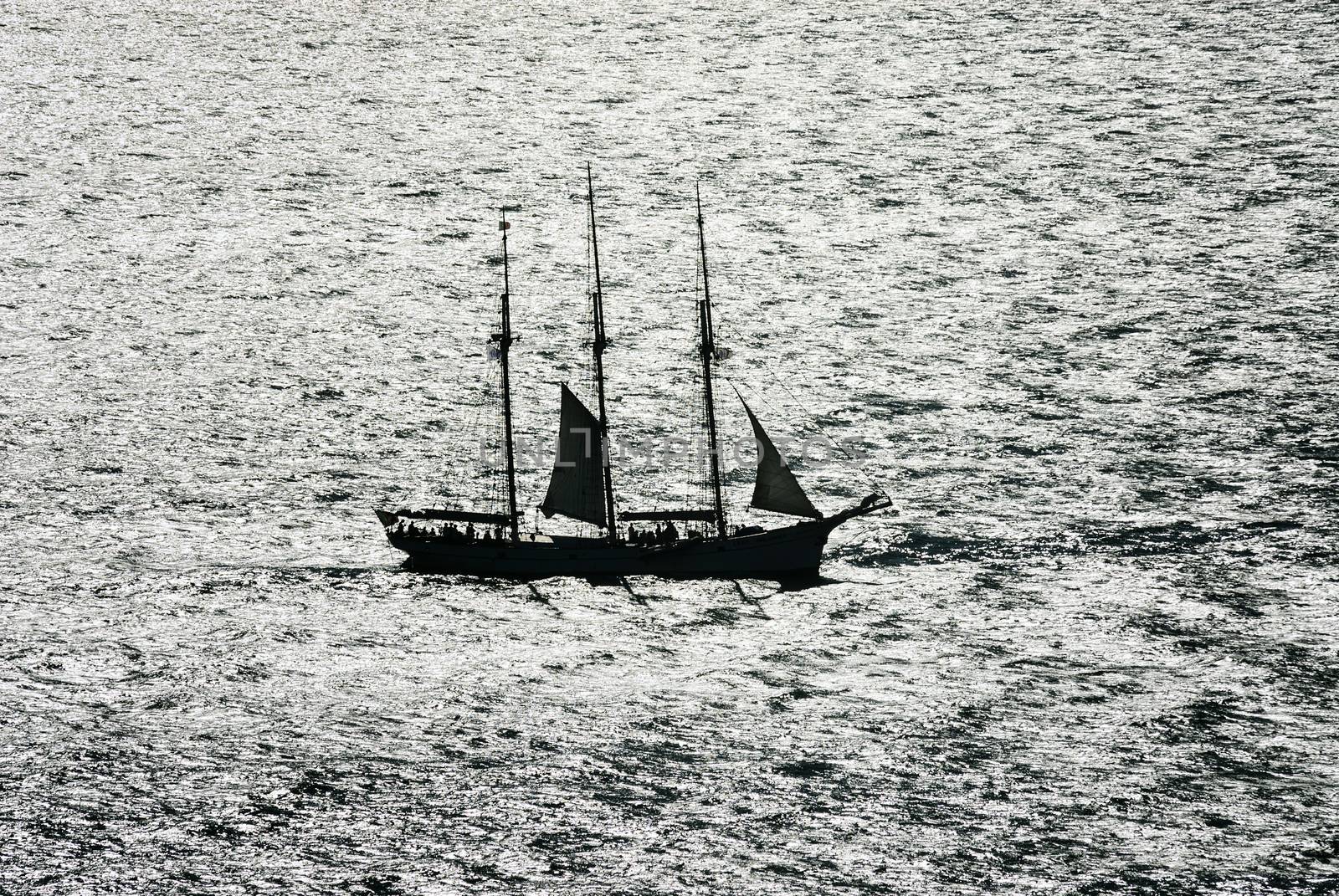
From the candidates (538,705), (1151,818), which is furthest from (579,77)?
(1151,818)

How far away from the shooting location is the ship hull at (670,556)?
66688mm

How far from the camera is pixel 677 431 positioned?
271ft

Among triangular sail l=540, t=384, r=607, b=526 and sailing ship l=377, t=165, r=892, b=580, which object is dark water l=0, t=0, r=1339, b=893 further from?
triangular sail l=540, t=384, r=607, b=526

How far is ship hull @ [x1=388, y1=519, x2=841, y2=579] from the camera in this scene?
66.7 m

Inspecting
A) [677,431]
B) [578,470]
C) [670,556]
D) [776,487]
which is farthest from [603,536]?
[677,431]

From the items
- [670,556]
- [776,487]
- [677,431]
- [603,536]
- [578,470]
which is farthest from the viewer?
[677,431]

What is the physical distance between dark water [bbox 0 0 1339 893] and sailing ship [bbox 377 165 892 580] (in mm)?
1129

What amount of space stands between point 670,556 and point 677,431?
16.2 metres

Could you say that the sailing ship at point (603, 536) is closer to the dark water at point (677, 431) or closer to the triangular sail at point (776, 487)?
the triangular sail at point (776, 487)

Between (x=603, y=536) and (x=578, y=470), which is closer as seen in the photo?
(x=578, y=470)

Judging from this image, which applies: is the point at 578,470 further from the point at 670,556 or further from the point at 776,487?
the point at 776,487

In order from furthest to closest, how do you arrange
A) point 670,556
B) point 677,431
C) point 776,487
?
1. point 677,431
2. point 670,556
3. point 776,487

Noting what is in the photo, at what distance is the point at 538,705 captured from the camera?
58.1m

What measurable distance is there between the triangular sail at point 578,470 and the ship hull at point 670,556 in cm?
143
